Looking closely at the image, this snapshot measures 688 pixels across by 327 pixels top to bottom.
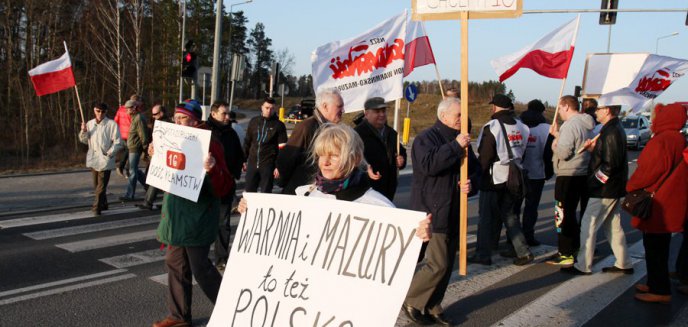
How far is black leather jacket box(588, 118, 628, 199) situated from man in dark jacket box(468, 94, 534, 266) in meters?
0.77

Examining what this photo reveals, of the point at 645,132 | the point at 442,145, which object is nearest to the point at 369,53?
the point at 442,145

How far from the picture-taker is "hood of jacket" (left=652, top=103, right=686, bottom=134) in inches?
196

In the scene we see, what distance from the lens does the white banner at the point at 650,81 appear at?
279 inches

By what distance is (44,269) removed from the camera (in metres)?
5.80

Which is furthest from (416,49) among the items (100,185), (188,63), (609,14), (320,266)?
(609,14)

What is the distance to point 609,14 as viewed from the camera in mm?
19469

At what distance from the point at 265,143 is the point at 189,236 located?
3.85 m

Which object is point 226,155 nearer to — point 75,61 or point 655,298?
point 655,298

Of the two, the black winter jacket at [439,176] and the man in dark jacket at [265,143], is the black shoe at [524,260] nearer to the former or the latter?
the black winter jacket at [439,176]

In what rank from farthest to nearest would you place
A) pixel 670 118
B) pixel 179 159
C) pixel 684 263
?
1. pixel 684 263
2. pixel 670 118
3. pixel 179 159

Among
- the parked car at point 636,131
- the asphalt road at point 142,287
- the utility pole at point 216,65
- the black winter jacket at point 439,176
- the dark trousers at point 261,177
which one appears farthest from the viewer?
the parked car at point 636,131

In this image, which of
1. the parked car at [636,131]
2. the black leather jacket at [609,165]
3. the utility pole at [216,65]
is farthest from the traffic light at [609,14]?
the black leather jacket at [609,165]

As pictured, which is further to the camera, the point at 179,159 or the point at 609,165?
the point at 609,165

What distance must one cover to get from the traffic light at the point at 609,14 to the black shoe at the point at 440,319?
59.0 feet
